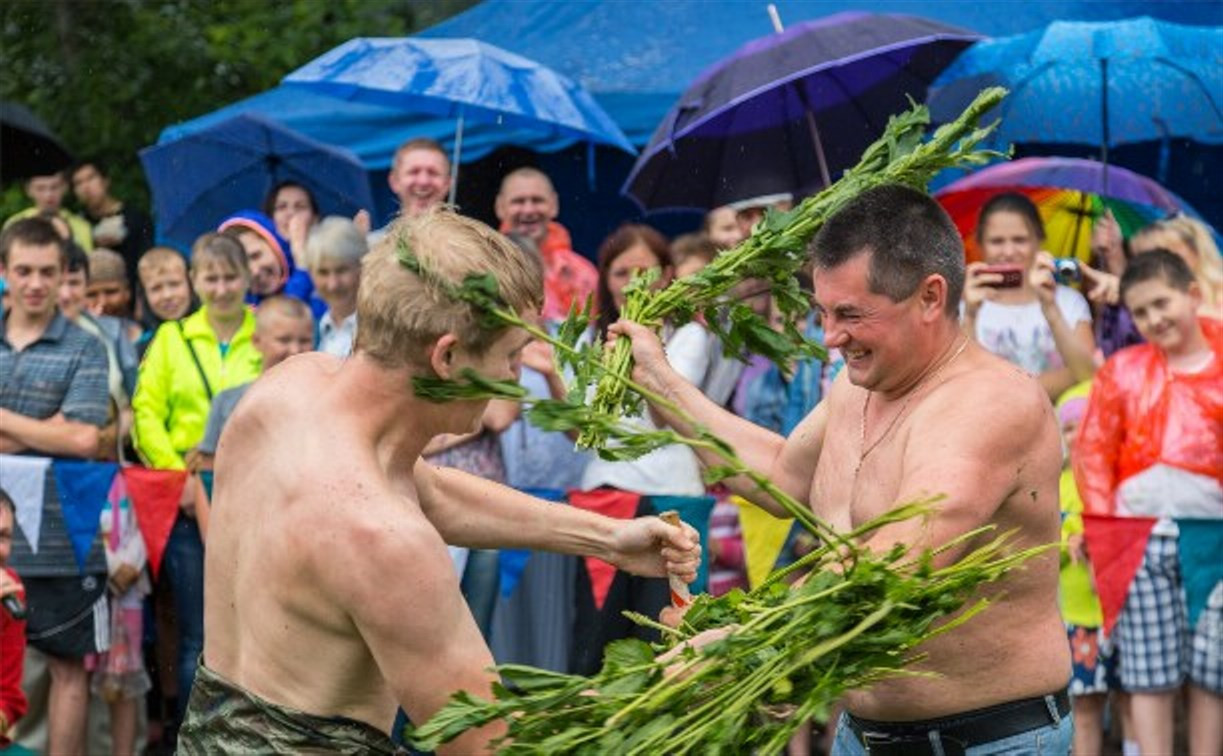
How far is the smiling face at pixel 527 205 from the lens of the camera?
9.77 meters

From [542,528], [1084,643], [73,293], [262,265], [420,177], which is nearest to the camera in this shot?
[542,528]

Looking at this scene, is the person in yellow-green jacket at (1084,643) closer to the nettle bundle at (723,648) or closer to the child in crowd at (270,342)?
the child in crowd at (270,342)

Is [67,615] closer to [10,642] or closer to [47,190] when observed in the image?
[10,642]

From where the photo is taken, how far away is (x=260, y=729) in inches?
175

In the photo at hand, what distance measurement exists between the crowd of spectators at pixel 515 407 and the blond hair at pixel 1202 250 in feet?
0.04

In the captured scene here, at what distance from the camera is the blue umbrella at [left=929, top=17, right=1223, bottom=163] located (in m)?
8.95

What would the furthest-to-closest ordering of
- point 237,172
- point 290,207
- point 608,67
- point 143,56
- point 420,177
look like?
point 143,56 → point 608,67 → point 237,172 → point 290,207 → point 420,177

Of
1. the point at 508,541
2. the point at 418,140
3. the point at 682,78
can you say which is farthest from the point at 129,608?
the point at 682,78

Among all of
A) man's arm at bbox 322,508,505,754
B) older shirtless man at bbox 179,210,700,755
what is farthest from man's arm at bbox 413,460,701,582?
man's arm at bbox 322,508,505,754

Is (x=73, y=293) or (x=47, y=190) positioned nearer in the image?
(x=73, y=293)

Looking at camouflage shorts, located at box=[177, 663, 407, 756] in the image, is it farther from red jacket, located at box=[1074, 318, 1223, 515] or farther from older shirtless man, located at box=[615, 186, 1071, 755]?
red jacket, located at box=[1074, 318, 1223, 515]

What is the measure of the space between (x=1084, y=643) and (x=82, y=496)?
386cm

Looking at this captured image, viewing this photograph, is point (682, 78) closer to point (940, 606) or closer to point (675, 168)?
point (675, 168)

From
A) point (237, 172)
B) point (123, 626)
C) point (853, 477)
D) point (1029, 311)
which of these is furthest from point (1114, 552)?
point (237, 172)
